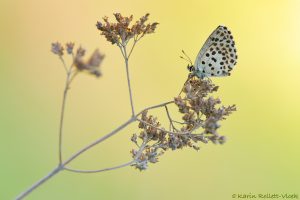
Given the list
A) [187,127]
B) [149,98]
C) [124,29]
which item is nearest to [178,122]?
[187,127]

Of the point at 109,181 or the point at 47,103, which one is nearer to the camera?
the point at 109,181

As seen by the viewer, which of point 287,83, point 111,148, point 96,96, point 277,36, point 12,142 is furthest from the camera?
point 277,36

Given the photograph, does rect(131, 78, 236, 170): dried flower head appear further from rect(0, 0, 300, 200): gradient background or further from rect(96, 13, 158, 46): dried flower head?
rect(0, 0, 300, 200): gradient background

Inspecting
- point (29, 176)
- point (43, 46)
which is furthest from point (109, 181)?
point (43, 46)

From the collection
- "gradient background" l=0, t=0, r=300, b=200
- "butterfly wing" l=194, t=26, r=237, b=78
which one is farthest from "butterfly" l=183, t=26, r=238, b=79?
"gradient background" l=0, t=0, r=300, b=200

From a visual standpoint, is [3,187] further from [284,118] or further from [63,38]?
[284,118]

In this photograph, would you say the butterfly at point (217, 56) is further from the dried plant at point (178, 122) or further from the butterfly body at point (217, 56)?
the dried plant at point (178, 122)
